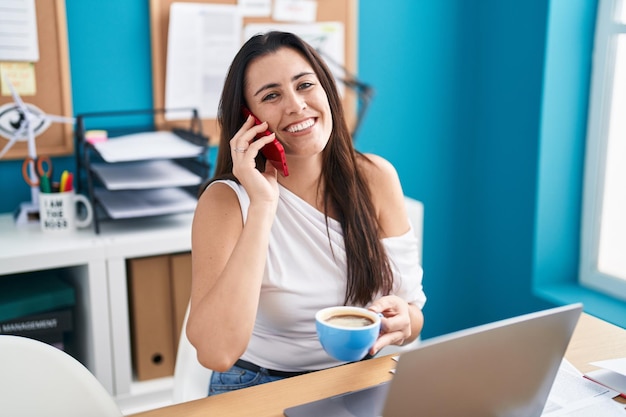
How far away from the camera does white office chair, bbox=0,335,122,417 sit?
1074mm

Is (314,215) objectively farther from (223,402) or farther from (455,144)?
(455,144)

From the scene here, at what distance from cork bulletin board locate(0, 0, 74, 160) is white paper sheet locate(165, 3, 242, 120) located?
335mm

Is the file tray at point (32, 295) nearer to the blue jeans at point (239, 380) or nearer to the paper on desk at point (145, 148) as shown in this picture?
the paper on desk at point (145, 148)

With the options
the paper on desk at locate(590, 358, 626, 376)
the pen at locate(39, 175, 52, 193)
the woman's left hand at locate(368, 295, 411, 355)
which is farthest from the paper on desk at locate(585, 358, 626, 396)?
the pen at locate(39, 175, 52, 193)

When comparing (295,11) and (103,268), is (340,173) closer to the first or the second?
(103,268)

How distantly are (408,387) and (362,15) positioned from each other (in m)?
→ 2.02

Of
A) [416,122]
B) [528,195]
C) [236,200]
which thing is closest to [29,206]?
[236,200]

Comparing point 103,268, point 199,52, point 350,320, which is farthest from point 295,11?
point 350,320

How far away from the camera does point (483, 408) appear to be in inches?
36.7

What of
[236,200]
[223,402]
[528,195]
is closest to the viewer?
[223,402]

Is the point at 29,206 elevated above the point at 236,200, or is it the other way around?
the point at 236,200

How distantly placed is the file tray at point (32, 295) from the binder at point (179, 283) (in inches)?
11.2

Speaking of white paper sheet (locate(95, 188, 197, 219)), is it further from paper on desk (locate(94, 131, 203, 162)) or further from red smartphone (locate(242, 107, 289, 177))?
red smartphone (locate(242, 107, 289, 177))

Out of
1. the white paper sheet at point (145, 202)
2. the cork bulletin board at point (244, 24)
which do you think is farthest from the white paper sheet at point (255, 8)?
the white paper sheet at point (145, 202)
